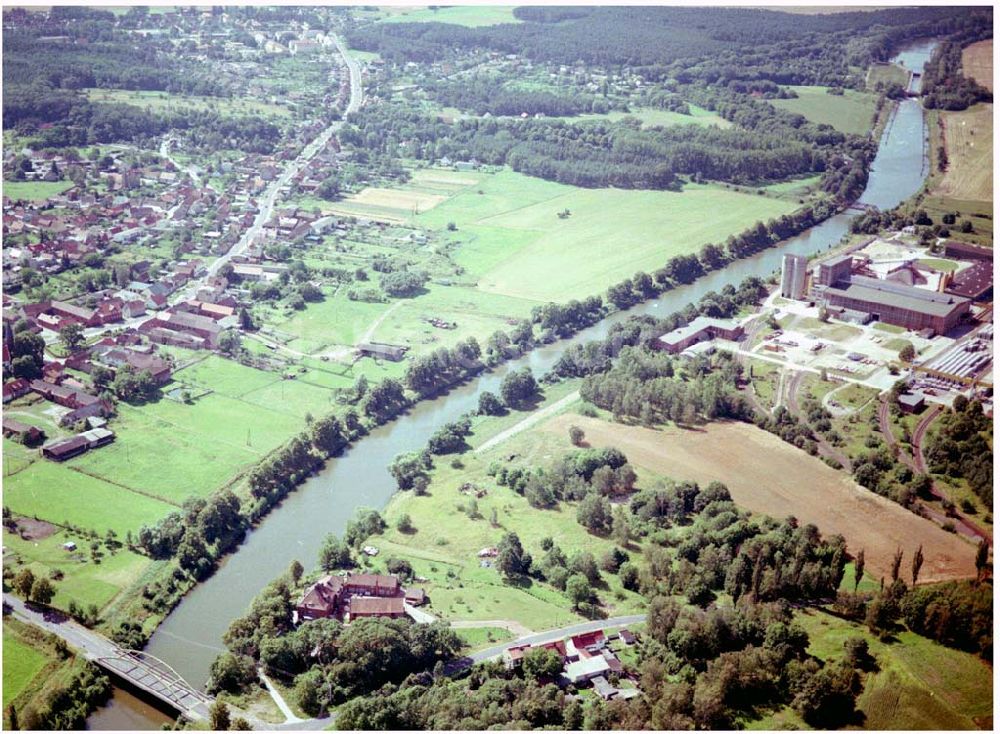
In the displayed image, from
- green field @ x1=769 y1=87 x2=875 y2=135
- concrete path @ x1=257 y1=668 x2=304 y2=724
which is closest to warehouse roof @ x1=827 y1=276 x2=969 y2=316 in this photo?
green field @ x1=769 y1=87 x2=875 y2=135

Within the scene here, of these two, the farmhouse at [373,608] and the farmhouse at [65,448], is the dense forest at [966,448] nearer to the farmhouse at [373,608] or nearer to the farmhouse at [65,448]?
the farmhouse at [373,608]

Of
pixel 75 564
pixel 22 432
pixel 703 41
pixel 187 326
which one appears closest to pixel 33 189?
pixel 187 326

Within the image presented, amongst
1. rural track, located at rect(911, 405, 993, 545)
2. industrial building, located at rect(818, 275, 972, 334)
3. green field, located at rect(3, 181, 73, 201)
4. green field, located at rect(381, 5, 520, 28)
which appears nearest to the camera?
rural track, located at rect(911, 405, 993, 545)

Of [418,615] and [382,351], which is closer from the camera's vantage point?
[418,615]

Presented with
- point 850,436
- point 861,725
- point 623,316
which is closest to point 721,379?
point 850,436

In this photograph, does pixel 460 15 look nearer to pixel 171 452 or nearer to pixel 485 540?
pixel 171 452

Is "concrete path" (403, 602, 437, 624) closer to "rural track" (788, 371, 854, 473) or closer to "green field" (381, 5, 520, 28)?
"rural track" (788, 371, 854, 473)

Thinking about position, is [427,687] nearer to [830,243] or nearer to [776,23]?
[830,243]
